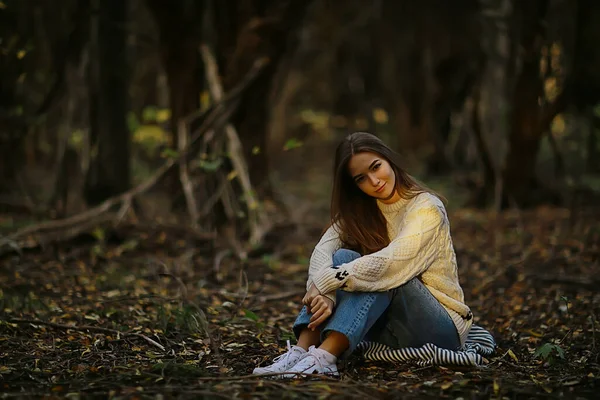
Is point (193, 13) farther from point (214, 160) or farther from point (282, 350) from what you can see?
point (282, 350)

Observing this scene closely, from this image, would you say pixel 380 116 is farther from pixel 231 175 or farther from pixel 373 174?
pixel 373 174

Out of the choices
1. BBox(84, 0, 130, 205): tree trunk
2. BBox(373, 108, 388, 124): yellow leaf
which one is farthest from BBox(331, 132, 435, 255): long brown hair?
BBox(373, 108, 388, 124): yellow leaf

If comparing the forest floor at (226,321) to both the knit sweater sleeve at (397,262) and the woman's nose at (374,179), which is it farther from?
the woman's nose at (374,179)

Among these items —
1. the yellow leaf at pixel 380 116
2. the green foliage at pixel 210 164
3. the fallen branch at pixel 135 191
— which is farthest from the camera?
the yellow leaf at pixel 380 116

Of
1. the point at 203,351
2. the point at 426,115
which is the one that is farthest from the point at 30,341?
the point at 426,115

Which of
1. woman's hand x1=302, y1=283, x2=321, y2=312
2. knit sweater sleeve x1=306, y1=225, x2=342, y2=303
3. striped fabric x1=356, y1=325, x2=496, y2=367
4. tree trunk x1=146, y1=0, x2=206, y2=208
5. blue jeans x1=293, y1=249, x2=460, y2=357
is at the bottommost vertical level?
striped fabric x1=356, y1=325, x2=496, y2=367

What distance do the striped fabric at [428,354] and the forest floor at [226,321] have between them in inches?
1.6

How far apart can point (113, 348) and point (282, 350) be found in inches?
32.1

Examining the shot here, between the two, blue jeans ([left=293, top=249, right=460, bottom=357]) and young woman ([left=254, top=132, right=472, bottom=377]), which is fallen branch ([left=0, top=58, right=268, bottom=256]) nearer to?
young woman ([left=254, top=132, right=472, bottom=377])

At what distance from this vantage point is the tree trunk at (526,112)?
9055 millimetres

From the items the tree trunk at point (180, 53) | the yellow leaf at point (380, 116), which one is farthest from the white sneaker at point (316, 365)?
the yellow leaf at point (380, 116)

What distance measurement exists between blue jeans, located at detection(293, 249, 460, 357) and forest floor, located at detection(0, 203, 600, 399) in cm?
14

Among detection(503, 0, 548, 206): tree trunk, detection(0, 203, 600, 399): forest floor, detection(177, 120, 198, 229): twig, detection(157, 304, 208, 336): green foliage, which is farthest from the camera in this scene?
detection(503, 0, 548, 206): tree trunk

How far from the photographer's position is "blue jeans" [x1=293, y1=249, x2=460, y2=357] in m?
3.50
